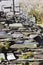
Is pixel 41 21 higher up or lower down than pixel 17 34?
lower down

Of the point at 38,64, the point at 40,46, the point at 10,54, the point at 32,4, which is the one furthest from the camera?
the point at 32,4

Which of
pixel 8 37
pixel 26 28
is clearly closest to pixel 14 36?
pixel 8 37

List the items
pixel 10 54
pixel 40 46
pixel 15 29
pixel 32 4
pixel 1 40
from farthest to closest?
1. pixel 32 4
2. pixel 15 29
3. pixel 1 40
4. pixel 40 46
5. pixel 10 54

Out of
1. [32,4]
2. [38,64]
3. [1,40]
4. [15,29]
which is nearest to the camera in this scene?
[38,64]

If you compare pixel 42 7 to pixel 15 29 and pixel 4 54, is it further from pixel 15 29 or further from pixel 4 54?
pixel 4 54

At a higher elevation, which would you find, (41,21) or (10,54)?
(10,54)

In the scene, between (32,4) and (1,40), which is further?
(32,4)

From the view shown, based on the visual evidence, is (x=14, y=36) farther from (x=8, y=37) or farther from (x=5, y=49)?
(x=5, y=49)

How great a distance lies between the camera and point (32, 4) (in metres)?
20.3

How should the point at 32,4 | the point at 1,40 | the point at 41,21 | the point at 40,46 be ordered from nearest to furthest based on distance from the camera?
the point at 40,46
the point at 1,40
the point at 41,21
the point at 32,4

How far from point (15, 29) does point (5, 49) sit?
2091mm

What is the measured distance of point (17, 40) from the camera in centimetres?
800

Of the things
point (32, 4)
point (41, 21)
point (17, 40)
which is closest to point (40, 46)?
point (17, 40)

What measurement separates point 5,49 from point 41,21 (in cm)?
1159
